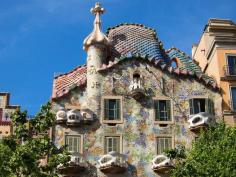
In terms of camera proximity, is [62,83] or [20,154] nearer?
[20,154]

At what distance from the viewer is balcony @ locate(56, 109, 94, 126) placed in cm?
3400

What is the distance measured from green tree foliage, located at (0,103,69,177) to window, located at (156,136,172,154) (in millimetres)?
8832

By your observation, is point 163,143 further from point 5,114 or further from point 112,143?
point 5,114

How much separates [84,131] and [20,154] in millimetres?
9832

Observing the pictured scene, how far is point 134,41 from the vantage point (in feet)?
126

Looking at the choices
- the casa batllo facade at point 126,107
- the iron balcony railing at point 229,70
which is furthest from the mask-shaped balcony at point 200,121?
the iron balcony railing at point 229,70

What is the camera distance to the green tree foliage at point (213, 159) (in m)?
27.3

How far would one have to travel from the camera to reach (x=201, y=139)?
29766 millimetres

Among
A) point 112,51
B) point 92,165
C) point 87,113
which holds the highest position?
point 112,51

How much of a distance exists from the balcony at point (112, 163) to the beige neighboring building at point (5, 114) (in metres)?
7.60

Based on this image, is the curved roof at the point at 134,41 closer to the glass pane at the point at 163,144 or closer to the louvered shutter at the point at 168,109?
the louvered shutter at the point at 168,109

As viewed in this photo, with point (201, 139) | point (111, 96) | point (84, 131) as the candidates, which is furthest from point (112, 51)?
point (201, 139)

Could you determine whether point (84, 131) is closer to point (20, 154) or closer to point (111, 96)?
point (111, 96)

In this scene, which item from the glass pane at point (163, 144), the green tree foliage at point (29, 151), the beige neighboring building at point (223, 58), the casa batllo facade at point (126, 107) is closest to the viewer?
the green tree foliage at point (29, 151)
